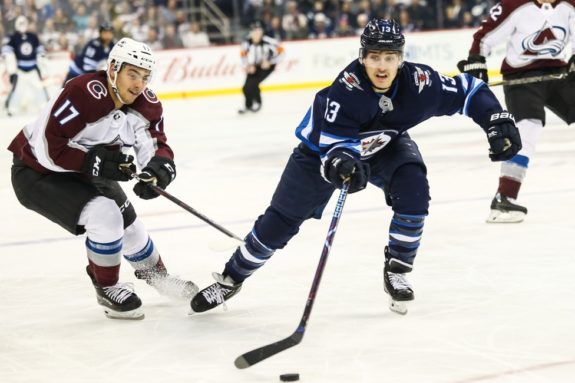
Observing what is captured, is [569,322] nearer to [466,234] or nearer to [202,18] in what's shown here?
[466,234]

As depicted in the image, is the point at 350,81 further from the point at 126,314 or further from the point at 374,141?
the point at 126,314

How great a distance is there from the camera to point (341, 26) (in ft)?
44.9

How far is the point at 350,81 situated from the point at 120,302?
1.05 meters

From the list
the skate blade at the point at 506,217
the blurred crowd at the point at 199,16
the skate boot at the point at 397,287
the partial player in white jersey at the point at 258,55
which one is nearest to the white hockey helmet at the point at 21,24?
the blurred crowd at the point at 199,16

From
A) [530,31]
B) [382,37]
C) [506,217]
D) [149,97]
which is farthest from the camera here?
[530,31]

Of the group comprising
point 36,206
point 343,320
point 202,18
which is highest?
point 36,206

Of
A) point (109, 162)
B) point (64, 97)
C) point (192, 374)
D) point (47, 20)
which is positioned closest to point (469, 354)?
point (192, 374)

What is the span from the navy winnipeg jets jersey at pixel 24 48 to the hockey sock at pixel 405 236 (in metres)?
9.37

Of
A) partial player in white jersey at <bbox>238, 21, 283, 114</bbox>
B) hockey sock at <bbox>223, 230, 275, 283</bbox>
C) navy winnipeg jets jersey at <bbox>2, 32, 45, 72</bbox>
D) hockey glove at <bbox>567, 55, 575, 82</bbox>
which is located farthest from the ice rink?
navy winnipeg jets jersey at <bbox>2, 32, 45, 72</bbox>

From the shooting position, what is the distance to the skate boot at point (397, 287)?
3.23 meters

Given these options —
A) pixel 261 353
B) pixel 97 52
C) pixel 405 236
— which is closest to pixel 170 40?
pixel 97 52

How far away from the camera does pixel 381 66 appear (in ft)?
9.78

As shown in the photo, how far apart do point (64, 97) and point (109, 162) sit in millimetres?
256

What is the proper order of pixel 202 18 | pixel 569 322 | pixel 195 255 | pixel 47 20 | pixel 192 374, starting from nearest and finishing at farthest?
pixel 192 374, pixel 569 322, pixel 195 255, pixel 47 20, pixel 202 18
